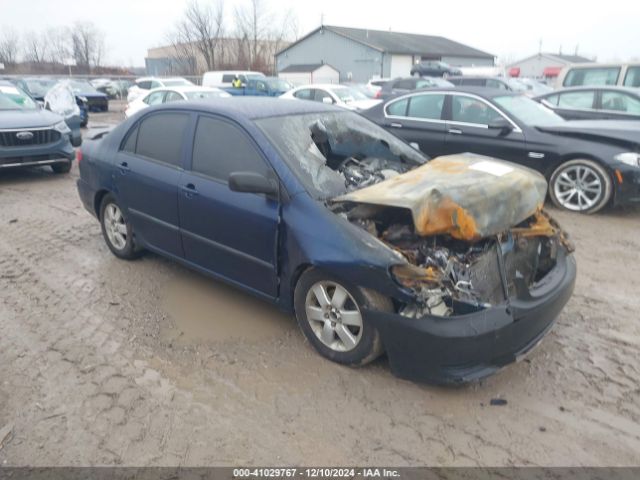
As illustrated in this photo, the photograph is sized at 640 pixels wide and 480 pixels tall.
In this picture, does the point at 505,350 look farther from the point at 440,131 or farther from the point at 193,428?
the point at 440,131

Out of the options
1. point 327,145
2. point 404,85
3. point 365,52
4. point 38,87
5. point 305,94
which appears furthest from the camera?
point 365,52

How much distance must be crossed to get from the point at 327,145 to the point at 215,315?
Answer: 5.34 feet

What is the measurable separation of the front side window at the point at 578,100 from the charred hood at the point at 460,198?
6944mm

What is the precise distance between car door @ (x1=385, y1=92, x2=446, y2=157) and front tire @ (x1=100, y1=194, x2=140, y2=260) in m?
4.25

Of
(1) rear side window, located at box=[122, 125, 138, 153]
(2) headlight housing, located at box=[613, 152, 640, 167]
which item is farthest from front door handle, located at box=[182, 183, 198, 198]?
(2) headlight housing, located at box=[613, 152, 640, 167]

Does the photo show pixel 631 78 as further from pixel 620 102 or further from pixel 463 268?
pixel 463 268

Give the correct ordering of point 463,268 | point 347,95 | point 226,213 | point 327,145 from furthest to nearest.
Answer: point 347,95 → point 327,145 → point 226,213 → point 463,268

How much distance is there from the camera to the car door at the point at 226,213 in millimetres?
3547

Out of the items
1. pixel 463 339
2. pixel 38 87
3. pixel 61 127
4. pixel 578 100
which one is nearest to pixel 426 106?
Result: pixel 578 100

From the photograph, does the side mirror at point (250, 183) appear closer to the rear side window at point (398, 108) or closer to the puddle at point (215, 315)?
A: the puddle at point (215, 315)

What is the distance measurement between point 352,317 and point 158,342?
4.93 feet

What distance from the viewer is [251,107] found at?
4.03 metres

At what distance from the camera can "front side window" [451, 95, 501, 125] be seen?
7.18 m

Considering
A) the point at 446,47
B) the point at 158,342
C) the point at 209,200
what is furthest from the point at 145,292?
the point at 446,47
